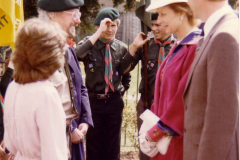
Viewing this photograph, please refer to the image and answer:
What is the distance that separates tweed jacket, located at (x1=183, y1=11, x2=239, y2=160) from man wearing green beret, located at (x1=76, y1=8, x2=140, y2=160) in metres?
2.36

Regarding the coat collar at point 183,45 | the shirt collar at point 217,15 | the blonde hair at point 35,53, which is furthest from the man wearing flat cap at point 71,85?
the shirt collar at point 217,15

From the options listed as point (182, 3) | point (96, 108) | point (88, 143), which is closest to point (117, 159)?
point (88, 143)

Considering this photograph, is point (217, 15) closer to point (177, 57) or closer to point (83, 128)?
point (177, 57)

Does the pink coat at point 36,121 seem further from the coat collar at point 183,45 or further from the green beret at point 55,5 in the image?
the green beret at point 55,5

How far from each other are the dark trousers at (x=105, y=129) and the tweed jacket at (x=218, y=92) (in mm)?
2483

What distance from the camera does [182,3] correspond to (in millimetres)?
2646

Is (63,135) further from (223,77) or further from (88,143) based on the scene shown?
(88,143)

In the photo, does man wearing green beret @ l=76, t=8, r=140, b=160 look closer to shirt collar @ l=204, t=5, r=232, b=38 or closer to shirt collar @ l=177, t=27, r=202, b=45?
shirt collar @ l=177, t=27, r=202, b=45

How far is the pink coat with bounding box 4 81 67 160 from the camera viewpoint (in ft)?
5.96

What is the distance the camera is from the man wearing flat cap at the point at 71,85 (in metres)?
2.64

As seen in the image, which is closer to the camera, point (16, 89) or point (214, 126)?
point (214, 126)

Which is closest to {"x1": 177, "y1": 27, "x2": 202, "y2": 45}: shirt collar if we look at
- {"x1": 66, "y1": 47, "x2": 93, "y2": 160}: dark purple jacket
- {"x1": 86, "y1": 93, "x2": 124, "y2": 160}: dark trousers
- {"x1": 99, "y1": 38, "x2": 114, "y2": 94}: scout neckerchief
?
{"x1": 66, "y1": 47, "x2": 93, "y2": 160}: dark purple jacket

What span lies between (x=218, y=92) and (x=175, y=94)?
670 millimetres

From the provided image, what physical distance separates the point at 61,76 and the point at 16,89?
656mm
